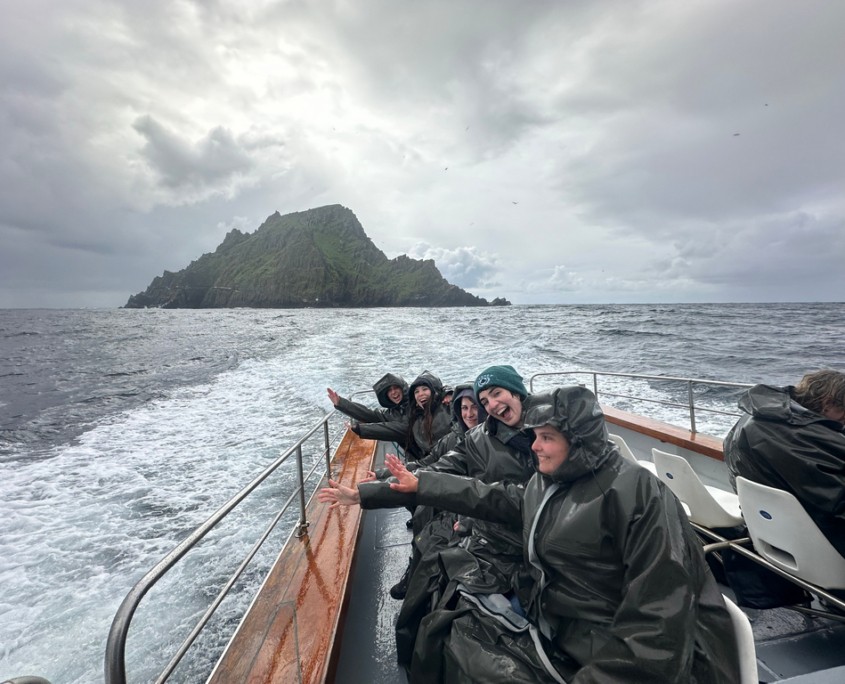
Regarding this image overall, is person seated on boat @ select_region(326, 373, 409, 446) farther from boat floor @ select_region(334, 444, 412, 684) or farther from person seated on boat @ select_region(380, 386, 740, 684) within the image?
person seated on boat @ select_region(380, 386, 740, 684)

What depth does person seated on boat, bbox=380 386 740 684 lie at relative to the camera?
43.0 inches

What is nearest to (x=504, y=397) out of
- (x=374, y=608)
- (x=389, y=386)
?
(x=374, y=608)

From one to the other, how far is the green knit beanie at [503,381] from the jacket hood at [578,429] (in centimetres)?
70

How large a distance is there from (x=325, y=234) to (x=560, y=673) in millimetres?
149257

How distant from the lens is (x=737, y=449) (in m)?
2.10

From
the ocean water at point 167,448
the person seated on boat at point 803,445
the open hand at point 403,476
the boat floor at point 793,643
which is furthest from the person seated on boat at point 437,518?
the ocean water at point 167,448

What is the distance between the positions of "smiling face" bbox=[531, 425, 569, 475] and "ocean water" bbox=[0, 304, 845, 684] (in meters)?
2.87

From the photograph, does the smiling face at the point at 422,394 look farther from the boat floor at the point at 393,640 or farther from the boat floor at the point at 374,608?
the boat floor at the point at 393,640

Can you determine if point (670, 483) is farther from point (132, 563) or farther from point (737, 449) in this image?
point (132, 563)

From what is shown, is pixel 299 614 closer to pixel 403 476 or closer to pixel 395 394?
pixel 403 476

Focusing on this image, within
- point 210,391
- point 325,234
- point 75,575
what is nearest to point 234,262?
point 325,234

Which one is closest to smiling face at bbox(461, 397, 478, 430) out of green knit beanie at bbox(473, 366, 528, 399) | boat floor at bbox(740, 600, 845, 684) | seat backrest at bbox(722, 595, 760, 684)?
green knit beanie at bbox(473, 366, 528, 399)

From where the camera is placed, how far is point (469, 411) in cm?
276

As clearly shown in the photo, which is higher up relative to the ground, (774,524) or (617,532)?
(617,532)
